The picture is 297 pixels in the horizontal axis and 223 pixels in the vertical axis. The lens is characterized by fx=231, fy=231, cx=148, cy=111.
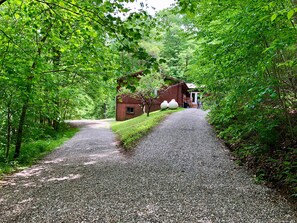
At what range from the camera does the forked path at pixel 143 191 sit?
3818 millimetres

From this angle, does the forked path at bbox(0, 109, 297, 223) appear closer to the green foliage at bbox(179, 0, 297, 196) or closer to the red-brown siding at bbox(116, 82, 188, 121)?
the green foliage at bbox(179, 0, 297, 196)

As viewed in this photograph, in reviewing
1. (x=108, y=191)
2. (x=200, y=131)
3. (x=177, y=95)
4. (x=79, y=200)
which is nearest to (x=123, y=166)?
(x=108, y=191)

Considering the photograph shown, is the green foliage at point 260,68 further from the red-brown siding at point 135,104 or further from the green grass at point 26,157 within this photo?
the red-brown siding at point 135,104

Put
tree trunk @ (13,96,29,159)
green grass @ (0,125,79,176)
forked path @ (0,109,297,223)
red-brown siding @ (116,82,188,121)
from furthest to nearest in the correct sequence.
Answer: red-brown siding @ (116,82,188,121)
tree trunk @ (13,96,29,159)
green grass @ (0,125,79,176)
forked path @ (0,109,297,223)

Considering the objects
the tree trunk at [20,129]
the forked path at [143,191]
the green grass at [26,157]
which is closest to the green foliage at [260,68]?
the forked path at [143,191]

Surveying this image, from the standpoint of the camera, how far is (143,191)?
4.93 m

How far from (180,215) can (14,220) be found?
2.69 metres

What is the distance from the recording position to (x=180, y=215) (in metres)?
3.81

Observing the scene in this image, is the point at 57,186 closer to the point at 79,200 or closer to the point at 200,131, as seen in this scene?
the point at 79,200

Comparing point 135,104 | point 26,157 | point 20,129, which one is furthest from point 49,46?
point 135,104

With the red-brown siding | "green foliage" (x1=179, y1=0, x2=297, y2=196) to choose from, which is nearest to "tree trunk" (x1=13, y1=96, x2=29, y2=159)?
"green foliage" (x1=179, y1=0, x2=297, y2=196)

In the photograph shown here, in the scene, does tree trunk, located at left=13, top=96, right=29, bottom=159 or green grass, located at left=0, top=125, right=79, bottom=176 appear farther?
tree trunk, located at left=13, top=96, right=29, bottom=159

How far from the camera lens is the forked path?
3818 mm

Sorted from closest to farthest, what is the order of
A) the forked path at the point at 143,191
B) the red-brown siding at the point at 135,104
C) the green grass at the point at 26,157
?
the forked path at the point at 143,191 → the green grass at the point at 26,157 → the red-brown siding at the point at 135,104
